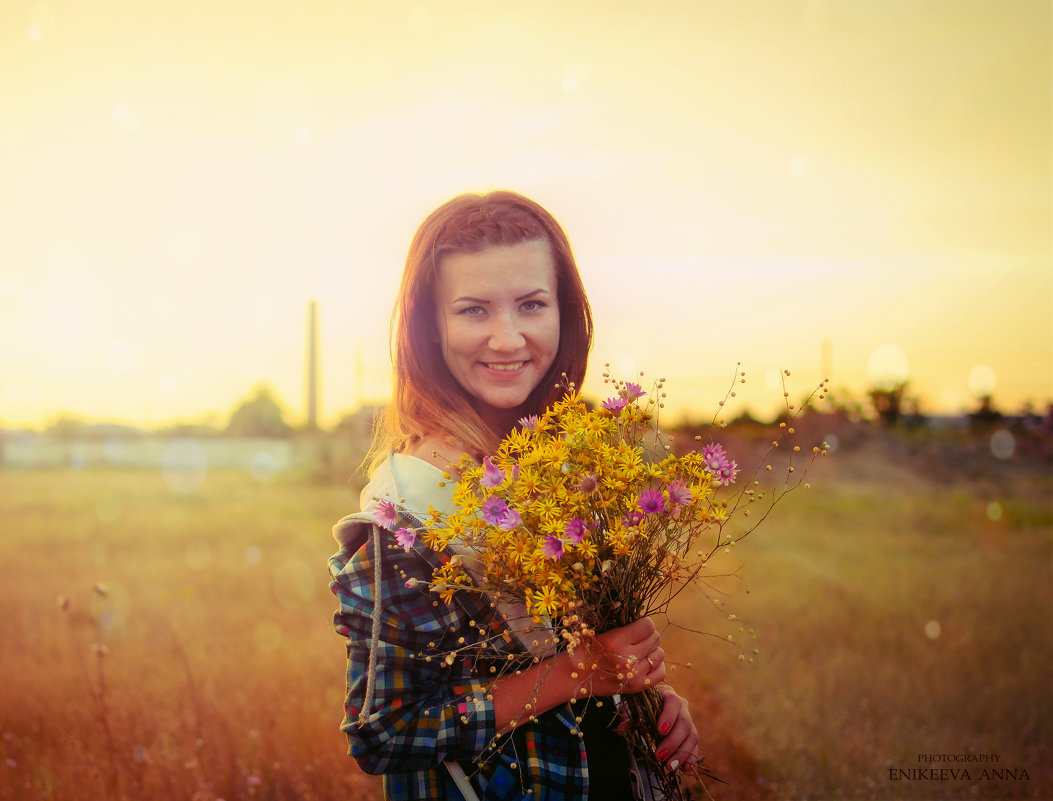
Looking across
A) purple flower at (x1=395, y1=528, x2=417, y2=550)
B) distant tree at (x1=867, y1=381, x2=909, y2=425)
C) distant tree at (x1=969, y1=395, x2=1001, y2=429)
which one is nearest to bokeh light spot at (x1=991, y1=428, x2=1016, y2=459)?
distant tree at (x1=969, y1=395, x2=1001, y2=429)

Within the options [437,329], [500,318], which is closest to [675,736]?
[500,318]

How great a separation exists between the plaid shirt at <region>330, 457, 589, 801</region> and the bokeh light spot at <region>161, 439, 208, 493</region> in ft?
55.5

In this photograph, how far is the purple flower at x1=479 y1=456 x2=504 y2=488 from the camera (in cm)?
141

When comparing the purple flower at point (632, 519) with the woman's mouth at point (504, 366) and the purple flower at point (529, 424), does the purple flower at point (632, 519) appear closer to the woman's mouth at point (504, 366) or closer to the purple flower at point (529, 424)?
the purple flower at point (529, 424)

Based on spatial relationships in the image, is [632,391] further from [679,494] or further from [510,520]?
[510,520]

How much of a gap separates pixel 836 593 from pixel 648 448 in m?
6.32

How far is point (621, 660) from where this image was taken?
1.49 m

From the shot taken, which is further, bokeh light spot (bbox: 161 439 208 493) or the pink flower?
bokeh light spot (bbox: 161 439 208 493)

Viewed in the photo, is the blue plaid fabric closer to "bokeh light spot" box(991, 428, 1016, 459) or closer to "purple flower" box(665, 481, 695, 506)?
"purple flower" box(665, 481, 695, 506)

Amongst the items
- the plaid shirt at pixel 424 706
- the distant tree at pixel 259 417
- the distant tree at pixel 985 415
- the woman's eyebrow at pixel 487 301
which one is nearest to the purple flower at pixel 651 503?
the plaid shirt at pixel 424 706

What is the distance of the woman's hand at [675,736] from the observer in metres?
1.62

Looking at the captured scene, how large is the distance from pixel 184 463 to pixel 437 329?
23.7m

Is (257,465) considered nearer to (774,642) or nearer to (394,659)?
(774,642)

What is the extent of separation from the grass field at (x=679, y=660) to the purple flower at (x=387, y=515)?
0.66 metres
